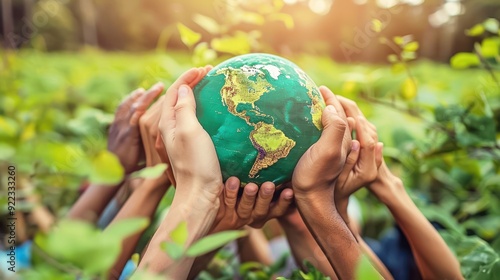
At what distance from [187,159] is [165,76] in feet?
4.22

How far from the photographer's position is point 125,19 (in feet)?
101

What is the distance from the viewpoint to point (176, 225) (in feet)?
4.84

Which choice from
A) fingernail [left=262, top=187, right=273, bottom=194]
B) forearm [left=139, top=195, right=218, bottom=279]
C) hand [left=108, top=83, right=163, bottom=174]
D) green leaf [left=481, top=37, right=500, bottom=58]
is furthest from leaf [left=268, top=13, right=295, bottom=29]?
forearm [left=139, top=195, right=218, bottom=279]

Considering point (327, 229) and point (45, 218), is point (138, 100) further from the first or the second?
point (45, 218)

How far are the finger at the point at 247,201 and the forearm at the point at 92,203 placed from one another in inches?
33.8

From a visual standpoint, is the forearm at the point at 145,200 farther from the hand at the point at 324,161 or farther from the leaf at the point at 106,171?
the leaf at the point at 106,171

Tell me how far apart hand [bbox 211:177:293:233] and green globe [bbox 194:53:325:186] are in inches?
1.3

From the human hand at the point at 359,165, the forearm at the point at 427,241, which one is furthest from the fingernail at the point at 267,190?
the forearm at the point at 427,241

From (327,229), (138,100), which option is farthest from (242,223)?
(138,100)

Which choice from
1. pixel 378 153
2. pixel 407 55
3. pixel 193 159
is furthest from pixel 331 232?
pixel 407 55

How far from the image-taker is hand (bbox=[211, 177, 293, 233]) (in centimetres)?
163

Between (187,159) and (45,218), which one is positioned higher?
(187,159)

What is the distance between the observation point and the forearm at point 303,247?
1886 mm

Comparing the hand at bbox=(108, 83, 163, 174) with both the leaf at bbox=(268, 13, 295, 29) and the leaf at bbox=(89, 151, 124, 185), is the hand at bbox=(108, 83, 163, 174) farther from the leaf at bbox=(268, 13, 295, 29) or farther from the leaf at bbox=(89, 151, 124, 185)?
the leaf at bbox=(89, 151, 124, 185)
